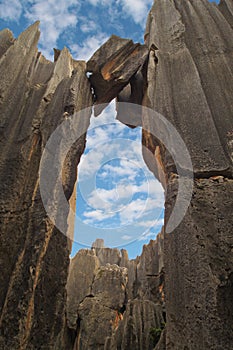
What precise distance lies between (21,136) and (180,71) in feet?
15.7

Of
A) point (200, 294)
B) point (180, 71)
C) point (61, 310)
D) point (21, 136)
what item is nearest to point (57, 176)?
point (21, 136)

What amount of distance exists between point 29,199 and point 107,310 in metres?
13.9

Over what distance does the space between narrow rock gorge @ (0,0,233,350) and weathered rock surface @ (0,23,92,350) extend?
23mm

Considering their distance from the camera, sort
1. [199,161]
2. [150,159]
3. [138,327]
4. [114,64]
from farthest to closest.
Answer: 1. [138,327]
2. [150,159]
3. [114,64]
4. [199,161]

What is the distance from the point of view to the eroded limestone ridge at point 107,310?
40.9 feet

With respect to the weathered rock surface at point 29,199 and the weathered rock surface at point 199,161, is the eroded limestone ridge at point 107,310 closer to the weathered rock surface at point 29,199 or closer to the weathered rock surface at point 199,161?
the weathered rock surface at point 199,161

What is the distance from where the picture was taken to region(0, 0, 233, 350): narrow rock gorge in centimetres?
422

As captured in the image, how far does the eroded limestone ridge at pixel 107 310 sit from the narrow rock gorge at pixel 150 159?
48 centimetres

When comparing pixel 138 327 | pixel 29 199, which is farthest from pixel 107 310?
pixel 29 199

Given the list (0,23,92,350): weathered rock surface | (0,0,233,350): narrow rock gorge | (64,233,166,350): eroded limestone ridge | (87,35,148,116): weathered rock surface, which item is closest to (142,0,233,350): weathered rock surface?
(0,0,233,350): narrow rock gorge

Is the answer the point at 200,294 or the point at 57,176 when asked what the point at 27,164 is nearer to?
the point at 57,176

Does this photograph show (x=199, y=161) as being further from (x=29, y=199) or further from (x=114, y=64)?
(x=114, y=64)

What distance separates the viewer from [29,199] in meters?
6.04

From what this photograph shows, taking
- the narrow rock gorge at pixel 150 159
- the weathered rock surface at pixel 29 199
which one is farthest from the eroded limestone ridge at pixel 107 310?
the weathered rock surface at pixel 29 199
